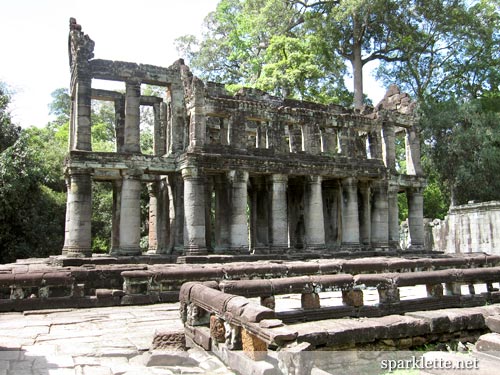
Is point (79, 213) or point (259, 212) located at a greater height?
point (259, 212)

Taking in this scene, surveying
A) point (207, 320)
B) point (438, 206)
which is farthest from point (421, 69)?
point (207, 320)

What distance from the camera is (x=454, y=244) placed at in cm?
2862

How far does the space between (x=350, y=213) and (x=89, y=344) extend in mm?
16602

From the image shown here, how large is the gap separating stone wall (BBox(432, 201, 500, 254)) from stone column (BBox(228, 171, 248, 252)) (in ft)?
48.6

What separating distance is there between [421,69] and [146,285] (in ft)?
108

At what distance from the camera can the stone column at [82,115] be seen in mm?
18141

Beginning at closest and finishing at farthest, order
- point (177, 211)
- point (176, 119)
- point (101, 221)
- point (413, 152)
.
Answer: point (176, 119), point (177, 211), point (413, 152), point (101, 221)

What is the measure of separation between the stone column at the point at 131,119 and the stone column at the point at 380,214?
39.0ft

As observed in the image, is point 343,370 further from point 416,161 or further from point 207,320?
point 416,161

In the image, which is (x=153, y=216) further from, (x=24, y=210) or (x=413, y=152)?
(x=413, y=152)

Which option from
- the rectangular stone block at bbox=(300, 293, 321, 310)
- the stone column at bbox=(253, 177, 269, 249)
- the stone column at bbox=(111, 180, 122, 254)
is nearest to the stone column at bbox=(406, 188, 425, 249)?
the stone column at bbox=(253, 177, 269, 249)

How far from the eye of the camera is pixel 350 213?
22.4 meters

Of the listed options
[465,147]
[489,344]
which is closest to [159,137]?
[489,344]

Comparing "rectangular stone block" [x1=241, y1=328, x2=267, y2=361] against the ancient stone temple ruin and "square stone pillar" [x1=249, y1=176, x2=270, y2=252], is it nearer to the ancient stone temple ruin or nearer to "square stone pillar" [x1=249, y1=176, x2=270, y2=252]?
the ancient stone temple ruin
